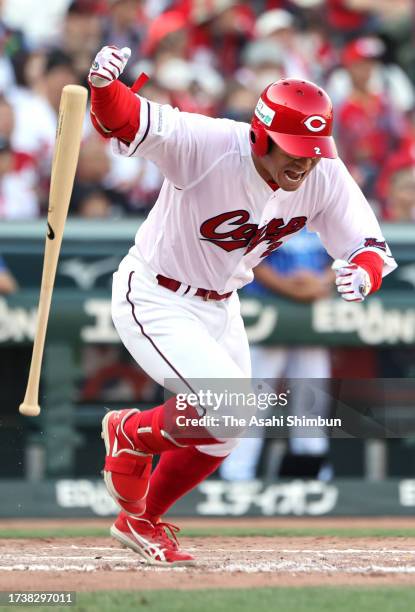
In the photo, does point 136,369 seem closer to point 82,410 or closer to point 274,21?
point 82,410

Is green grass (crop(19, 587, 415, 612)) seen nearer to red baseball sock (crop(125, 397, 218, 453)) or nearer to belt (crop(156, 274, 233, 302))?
red baseball sock (crop(125, 397, 218, 453))

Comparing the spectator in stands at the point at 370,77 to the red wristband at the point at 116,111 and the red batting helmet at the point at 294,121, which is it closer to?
the red batting helmet at the point at 294,121

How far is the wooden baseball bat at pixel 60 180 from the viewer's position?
15.0 ft

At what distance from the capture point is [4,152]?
7.81m

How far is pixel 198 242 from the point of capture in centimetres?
455

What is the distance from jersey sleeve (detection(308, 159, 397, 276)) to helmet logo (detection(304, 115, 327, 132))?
13.0 inches

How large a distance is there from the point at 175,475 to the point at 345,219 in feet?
4.09

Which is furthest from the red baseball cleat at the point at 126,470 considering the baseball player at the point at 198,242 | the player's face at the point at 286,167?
the player's face at the point at 286,167

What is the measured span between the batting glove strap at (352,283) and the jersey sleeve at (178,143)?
2.10 feet

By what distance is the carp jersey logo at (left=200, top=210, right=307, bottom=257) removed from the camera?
4473mm

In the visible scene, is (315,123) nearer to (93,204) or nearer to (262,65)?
(93,204)

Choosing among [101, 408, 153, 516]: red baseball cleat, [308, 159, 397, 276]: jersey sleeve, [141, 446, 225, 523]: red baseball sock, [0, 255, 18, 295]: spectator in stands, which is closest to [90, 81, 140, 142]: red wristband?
[308, 159, 397, 276]: jersey sleeve

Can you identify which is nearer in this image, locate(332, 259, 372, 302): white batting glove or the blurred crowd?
locate(332, 259, 372, 302): white batting glove

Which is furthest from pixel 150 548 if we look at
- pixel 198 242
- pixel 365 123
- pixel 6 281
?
pixel 365 123
